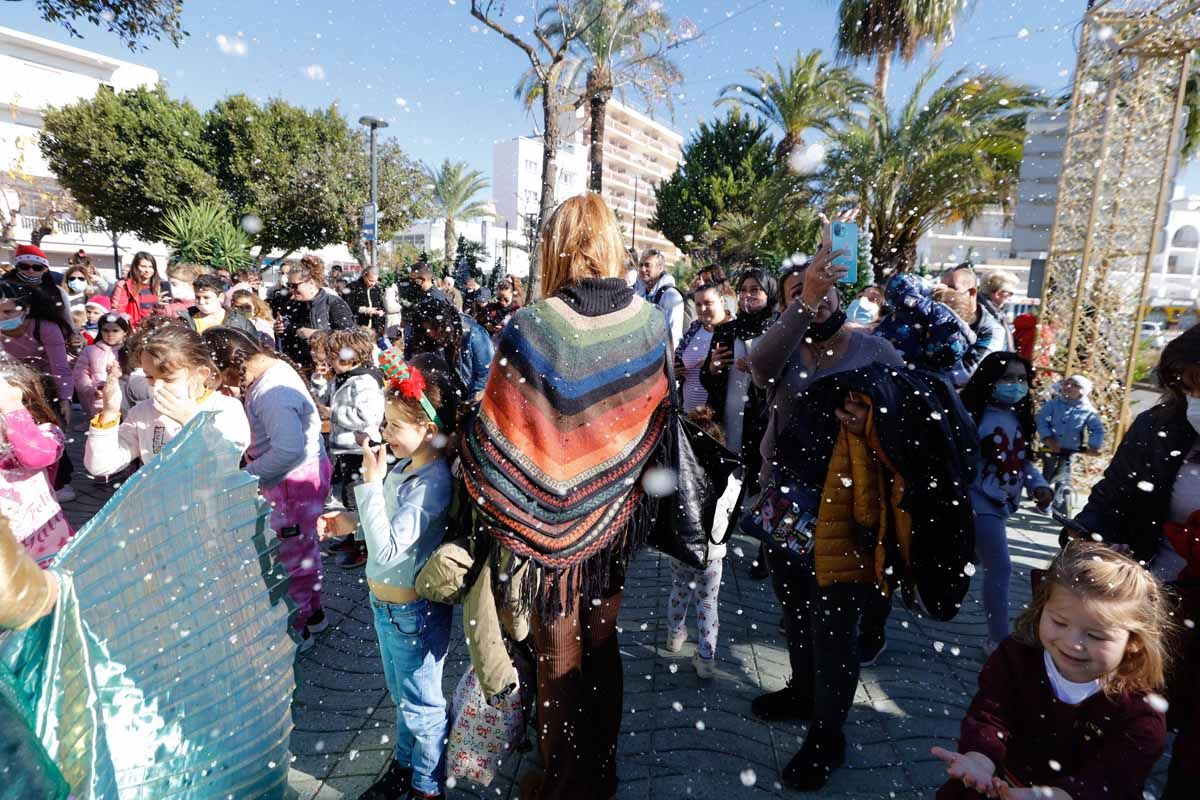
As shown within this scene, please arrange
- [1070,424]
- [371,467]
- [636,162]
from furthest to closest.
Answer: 1. [636,162]
2. [1070,424]
3. [371,467]

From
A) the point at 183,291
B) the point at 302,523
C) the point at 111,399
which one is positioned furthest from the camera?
the point at 183,291

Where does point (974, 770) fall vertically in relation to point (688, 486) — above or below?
below

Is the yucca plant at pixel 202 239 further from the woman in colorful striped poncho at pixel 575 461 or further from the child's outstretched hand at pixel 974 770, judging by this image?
the child's outstretched hand at pixel 974 770

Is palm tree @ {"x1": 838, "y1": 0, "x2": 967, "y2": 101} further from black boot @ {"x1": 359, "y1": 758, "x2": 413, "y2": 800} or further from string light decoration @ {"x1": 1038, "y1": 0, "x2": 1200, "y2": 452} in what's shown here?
black boot @ {"x1": 359, "y1": 758, "x2": 413, "y2": 800}

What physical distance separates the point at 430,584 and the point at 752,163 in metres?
34.0

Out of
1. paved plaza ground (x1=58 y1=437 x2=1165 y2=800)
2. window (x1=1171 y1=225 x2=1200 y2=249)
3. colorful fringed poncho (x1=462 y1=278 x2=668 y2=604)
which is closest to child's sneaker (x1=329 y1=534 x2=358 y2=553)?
paved plaza ground (x1=58 y1=437 x2=1165 y2=800)

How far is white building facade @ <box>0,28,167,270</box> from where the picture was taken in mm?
34188

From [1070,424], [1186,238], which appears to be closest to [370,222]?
[1070,424]

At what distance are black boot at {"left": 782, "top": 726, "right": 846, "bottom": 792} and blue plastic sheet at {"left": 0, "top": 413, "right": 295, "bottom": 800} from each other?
65.6 inches

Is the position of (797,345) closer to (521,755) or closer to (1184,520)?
(1184,520)

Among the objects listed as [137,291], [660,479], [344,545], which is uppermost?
[137,291]

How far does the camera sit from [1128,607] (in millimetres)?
1490

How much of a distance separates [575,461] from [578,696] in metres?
0.76

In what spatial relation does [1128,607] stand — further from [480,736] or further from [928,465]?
[480,736]
